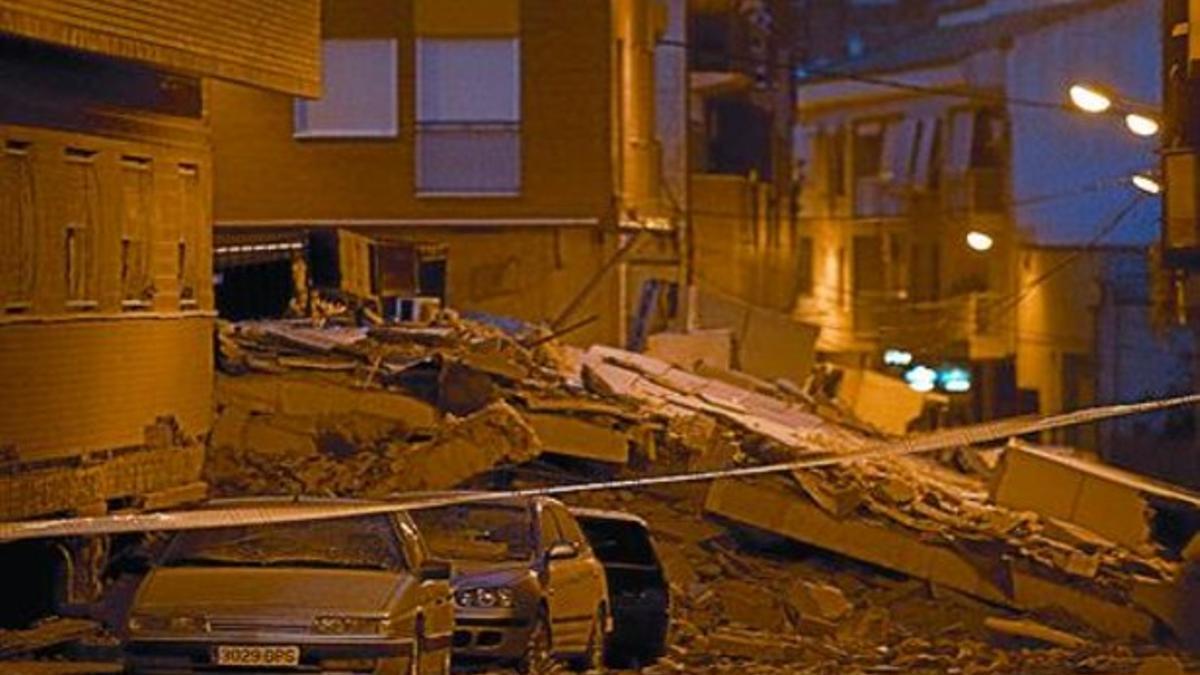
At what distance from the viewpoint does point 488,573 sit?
20.4 metres

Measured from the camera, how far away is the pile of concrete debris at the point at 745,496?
27891mm

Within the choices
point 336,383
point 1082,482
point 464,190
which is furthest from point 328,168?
point 1082,482

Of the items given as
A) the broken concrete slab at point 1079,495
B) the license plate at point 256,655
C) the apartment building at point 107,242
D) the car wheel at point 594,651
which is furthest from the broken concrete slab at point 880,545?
the license plate at point 256,655

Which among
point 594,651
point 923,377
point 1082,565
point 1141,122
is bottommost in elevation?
point 923,377

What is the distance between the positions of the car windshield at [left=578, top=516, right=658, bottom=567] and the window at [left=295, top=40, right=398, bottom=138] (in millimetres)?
17735

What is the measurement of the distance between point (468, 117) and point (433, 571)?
2551cm

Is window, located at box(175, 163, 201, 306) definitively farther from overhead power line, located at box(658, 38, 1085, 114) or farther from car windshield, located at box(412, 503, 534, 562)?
overhead power line, located at box(658, 38, 1085, 114)

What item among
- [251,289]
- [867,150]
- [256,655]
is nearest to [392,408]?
[251,289]

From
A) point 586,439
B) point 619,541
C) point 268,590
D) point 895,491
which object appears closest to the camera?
point 268,590

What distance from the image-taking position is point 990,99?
64438mm

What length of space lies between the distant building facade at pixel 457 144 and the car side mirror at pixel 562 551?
69.2 ft

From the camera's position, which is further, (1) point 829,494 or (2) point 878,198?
(2) point 878,198

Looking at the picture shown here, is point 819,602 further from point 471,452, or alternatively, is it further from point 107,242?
point 107,242

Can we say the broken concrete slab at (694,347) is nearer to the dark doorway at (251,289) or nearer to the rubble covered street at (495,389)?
the rubble covered street at (495,389)
